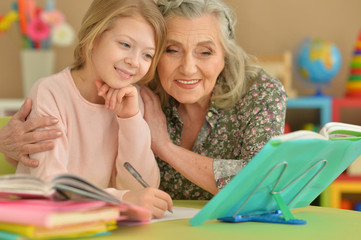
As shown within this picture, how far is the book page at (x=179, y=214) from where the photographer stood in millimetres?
1113

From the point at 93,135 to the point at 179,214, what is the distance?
38 cm

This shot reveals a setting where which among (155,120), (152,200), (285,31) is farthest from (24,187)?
(285,31)

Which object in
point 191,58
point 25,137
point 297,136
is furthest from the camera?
point 191,58

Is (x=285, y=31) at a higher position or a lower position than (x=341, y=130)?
higher

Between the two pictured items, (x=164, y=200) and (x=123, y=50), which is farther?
(x=123, y=50)

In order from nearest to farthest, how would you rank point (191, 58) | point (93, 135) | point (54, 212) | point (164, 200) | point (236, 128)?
point (54, 212) → point (164, 200) → point (93, 135) → point (191, 58) → point (236, 128)

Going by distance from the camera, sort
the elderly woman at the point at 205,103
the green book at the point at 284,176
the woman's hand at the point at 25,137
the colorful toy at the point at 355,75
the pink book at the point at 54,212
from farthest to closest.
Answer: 1. the colorful toy at the point at 355,75
2. the elderly woman at the point at 205,103
3. the woman's hand at the point at 25,137
4. the green book at the point at 284,176
5. the pink book at the point at 54,212

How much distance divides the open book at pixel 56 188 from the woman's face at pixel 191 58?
783 mm

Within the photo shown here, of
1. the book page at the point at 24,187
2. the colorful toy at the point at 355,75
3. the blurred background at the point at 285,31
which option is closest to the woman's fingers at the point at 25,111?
the book page at the point at 24,187

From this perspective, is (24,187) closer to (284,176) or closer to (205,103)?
(284,176)

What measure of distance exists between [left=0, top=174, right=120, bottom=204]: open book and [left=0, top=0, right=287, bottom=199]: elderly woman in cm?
51

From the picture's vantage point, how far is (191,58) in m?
1.59

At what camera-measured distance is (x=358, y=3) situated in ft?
11.8

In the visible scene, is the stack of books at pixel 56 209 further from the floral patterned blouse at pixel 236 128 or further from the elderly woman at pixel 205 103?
the floral patterned blouse at pixel 236 128
